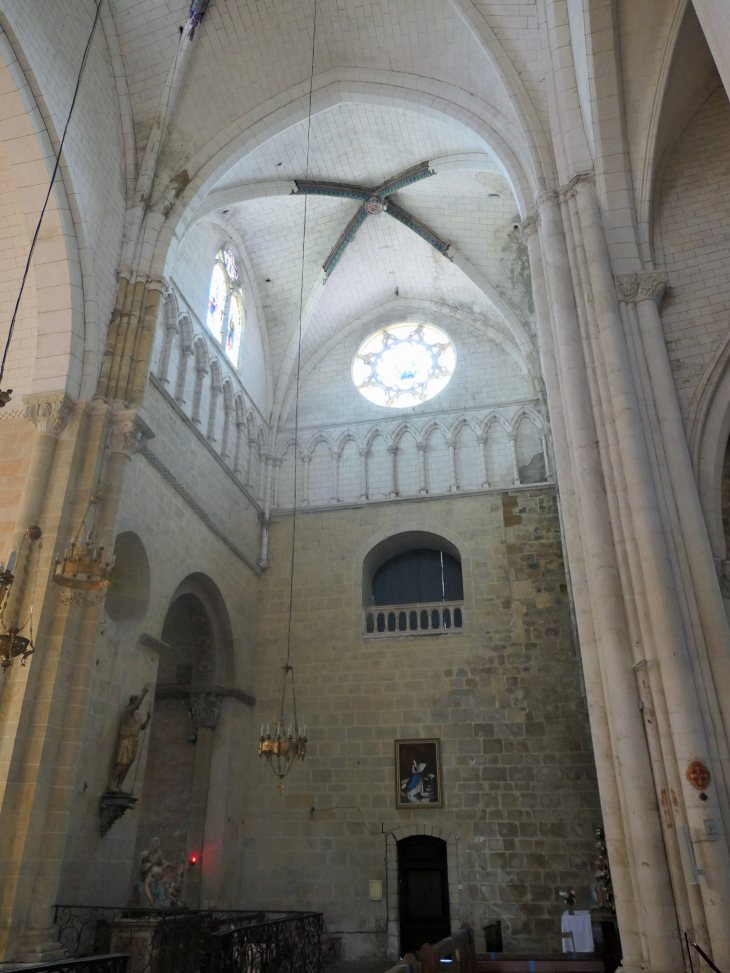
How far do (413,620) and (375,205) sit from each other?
8.27 metres

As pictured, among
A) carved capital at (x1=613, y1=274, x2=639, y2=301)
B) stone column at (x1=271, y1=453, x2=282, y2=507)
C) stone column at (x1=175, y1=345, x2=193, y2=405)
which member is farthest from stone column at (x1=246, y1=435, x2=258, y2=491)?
carved capital at (x1=613, y1=274, x2=639, y2=301)

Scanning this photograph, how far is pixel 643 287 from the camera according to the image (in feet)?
27.9

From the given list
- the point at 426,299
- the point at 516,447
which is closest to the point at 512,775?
the point at 516,447

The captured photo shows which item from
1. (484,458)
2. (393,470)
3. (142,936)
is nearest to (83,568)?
(142,936)

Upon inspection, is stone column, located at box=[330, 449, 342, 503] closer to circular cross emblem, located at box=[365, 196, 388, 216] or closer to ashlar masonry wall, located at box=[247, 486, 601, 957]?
ashlar masonry wall, located at box=[247, 486, 601, 957]

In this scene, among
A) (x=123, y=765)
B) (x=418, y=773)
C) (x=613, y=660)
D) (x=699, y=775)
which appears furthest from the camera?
(x=418, y=773)

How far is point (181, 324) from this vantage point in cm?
1319

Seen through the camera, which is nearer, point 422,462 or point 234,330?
point 234,330

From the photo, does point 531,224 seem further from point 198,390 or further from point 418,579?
point 418,579

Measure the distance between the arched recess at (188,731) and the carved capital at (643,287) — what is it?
818 cm

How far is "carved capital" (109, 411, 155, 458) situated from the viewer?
10156 mm

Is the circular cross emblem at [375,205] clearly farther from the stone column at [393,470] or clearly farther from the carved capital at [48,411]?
the carved capital at [48,411]

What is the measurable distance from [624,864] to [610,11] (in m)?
9.21

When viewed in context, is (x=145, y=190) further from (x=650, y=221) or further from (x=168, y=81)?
(x=650, y=221)
